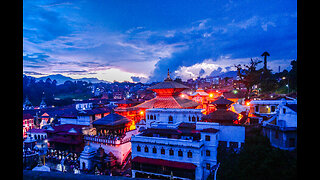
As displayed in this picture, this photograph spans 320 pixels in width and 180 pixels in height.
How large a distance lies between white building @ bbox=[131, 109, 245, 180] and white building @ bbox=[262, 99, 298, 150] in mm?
2697

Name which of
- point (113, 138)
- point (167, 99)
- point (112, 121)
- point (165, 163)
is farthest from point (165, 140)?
point (167, 99)

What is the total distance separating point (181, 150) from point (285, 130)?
963cm

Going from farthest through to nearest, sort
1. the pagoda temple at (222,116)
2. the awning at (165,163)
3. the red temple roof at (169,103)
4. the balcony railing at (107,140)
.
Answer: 1. the red temple roof at (169,103)
2. the balcony railing at (107,140)
3. the pagoda temple at (222,116)
4. the awning at (165,163)

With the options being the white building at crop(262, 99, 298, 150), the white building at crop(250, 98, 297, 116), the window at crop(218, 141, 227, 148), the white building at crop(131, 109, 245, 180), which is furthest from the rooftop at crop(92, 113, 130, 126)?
the white building at crop(250, 98, 297, 116)

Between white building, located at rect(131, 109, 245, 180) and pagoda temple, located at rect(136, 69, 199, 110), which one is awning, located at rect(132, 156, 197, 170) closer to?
white building, located at rect(131, 109, 245, 180)

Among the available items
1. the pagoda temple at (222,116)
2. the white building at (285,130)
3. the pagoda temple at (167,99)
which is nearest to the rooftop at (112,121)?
the pagoda temple at (167,99)

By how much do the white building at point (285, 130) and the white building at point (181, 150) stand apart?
8.85 ft

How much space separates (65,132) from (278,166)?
89.9ft

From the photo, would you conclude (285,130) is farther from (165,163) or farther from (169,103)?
(169,103)

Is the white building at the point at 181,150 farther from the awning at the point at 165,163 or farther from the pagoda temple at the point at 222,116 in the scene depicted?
the pagoda temple at the point at 222,116

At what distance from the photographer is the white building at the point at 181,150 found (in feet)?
55.1

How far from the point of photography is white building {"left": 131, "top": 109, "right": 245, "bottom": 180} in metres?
16.8
